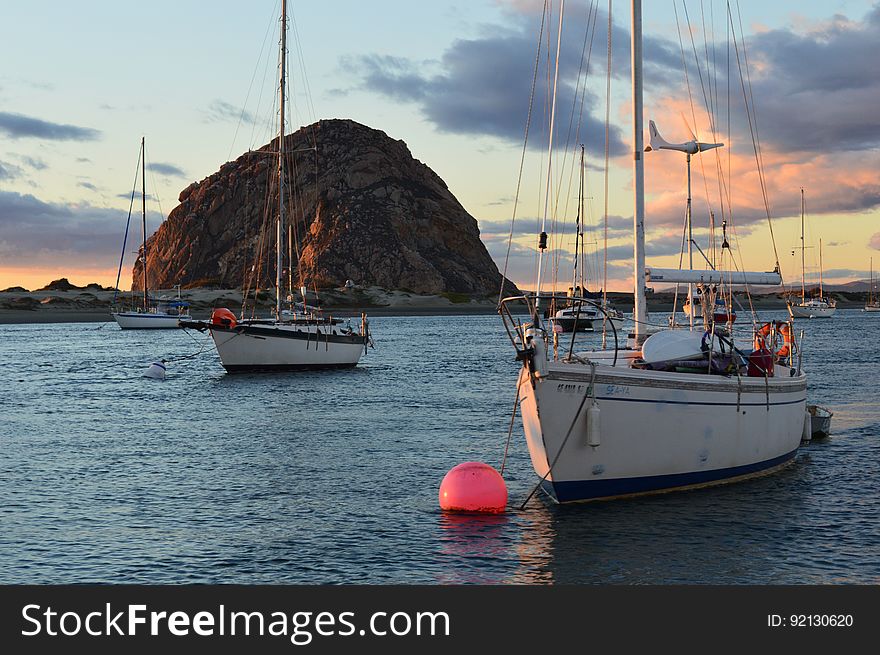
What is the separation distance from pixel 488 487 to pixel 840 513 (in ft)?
20.4

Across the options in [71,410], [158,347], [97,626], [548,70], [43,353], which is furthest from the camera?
[158,347]

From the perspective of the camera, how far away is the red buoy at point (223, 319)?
45.2 meters

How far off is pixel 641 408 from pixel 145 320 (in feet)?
338

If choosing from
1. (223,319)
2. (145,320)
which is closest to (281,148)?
(223,319)

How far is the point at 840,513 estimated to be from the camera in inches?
627

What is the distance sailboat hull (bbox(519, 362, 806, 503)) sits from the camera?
15.0 metres

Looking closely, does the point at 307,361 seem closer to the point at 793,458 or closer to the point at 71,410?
the point at 71,410

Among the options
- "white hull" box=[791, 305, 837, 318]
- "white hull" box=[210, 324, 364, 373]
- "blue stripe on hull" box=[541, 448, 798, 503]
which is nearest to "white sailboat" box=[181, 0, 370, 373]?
"white hull" box=[210, 324, 364, 373]

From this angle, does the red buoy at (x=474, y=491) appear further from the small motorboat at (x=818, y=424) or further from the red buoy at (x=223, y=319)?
the red buoy at (x=223, y=319)

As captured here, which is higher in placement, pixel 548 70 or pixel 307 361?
pixel 548 70

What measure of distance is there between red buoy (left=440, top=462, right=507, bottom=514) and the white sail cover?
647 cm

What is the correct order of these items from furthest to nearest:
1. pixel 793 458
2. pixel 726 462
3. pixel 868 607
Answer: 1. pixel 793 458
2. pixel 726 462
3. pixel 868 607

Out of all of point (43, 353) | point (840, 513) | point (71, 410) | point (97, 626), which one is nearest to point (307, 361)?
point (71, 410)

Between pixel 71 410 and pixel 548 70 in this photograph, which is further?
pixel 71 410
